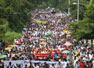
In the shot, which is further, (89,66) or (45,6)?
(45,6)

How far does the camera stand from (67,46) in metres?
38.1

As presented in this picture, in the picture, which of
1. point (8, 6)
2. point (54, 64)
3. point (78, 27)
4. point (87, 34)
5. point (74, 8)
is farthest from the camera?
point (74, 8)

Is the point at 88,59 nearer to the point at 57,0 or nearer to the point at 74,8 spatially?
the point at 74,8

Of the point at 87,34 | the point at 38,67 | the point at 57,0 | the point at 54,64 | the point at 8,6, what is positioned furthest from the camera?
the point at 57,0

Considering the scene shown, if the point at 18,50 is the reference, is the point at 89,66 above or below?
above

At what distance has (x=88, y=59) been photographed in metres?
27.1

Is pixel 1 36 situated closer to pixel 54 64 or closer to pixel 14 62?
pixel 14 62

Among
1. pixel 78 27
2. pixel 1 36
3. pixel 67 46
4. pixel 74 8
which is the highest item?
pixel 1 36

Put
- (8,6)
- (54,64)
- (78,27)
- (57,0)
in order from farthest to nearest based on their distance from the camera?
(57,0), (8,6), (78,27), (54,64)

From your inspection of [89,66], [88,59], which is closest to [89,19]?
[88,59]

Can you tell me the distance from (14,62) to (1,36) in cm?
208

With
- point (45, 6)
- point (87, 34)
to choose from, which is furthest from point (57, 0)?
point (87, 34)

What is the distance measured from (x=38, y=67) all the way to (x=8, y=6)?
1802 centimetres

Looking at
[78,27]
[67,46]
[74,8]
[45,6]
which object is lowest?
[45,6]
